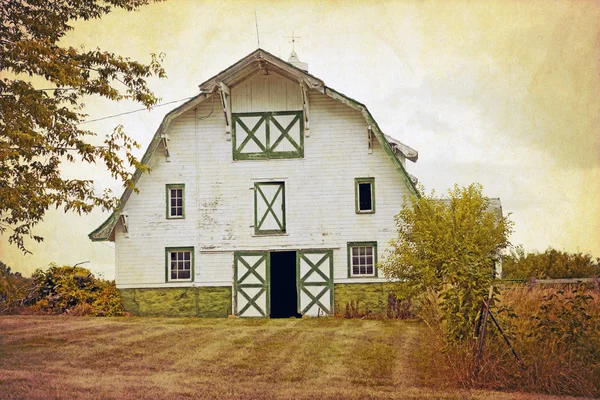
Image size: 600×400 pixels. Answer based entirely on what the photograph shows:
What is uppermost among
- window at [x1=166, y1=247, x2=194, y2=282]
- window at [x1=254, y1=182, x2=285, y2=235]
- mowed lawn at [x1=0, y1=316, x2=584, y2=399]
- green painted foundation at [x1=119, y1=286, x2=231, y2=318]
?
window at [x1=254, y1=182, x2=285, y2=235]

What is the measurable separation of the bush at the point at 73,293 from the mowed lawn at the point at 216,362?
373 centimetres

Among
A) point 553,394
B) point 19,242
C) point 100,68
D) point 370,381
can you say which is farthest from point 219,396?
point 100,68

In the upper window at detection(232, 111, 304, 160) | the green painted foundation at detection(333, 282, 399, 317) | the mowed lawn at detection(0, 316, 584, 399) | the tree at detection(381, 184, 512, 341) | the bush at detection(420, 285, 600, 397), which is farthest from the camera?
the upper window at detection(232, 111, 304, 160)

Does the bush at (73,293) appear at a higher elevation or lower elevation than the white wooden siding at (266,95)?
lower

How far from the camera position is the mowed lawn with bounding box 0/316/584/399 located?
15516 mm

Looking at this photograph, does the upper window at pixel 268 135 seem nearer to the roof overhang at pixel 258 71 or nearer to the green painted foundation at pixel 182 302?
the roof overhang at pixel 258 71

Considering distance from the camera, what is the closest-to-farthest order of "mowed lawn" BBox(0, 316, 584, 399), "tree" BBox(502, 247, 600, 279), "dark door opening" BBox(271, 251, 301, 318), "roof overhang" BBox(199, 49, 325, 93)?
"mowed lawn" BBox(0, 316, 584, 399)
"roof overhang" BBox(199, 49, 325, 93)
"dark door opening" BBox(271, 251, 301, 318)
"tree" BBox(502, 247, 600, 279)

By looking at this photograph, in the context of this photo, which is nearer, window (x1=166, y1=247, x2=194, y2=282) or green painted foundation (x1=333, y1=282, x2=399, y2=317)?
green painted foundation (x1=333, y1=282, x2=399, y2=317)

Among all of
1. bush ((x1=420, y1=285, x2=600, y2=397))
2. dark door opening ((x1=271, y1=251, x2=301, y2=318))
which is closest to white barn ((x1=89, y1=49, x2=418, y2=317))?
dark door opening ((x1=271, y1=251, x2=301, y2=318))

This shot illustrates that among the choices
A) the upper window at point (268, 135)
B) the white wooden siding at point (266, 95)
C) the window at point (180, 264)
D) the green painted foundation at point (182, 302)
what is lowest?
the green painted foundation at point (182, 302)

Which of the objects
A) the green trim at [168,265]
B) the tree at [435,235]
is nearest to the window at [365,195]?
the tree at [435,235]

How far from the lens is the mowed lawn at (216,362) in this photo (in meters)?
15.5

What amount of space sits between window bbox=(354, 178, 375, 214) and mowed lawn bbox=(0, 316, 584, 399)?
198 inches

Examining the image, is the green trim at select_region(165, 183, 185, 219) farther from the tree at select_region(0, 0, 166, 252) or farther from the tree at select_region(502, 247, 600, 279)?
the tree at select_region(502, 247, 600, 279)
